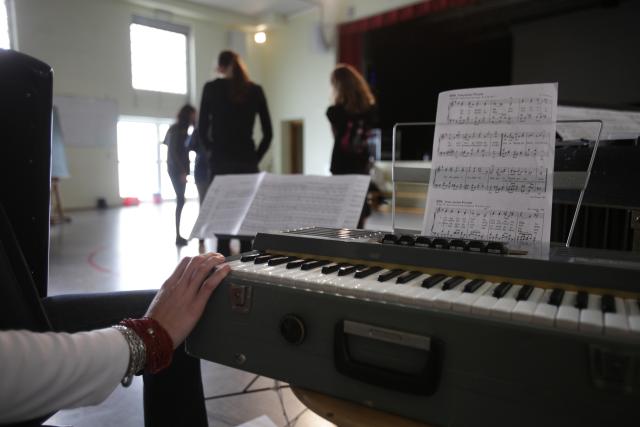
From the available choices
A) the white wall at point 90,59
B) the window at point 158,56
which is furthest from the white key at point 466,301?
the window at point 158,56

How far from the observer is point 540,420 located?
490mm

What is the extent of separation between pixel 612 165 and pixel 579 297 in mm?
644

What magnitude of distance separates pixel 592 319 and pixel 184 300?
1.80 feet

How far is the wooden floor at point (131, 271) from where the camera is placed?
1641mm

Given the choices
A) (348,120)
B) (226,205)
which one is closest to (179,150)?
(348,120)

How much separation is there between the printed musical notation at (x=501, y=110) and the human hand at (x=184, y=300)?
516 millimetres

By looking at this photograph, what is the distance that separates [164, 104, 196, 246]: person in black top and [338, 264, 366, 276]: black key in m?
2.64

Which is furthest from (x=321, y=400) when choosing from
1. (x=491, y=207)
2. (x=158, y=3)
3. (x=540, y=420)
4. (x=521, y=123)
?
(x=158, y=3)

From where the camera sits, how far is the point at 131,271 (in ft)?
12.2

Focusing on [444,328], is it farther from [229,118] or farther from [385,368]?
[229,118]

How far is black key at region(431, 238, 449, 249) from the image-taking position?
0.72m

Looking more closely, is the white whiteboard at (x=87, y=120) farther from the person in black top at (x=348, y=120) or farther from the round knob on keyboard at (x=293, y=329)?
the round knob on keyboard at (x=293, y=329)

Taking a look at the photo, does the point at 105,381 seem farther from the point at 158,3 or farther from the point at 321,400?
the point at 158,3

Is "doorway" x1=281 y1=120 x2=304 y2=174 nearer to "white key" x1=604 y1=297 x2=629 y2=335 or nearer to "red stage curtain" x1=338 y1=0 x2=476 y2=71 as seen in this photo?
"red stage curtain" x1=338 y1=0 x2=476 y2=71
